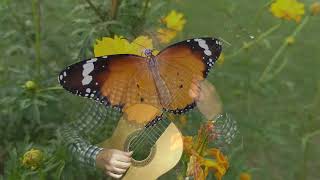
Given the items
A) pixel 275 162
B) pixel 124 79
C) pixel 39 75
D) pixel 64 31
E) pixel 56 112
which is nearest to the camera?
pixel 124 79

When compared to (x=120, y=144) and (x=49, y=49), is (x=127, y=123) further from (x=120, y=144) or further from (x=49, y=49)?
(x=49, y=49)

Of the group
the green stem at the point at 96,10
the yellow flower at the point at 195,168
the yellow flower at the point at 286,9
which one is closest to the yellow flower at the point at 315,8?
the yellow flower at the point at 286,9

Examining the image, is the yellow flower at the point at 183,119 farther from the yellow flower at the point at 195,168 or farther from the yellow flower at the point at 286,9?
the yellow flower at the point at 195,168

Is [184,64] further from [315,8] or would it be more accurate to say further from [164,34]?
[315,8]

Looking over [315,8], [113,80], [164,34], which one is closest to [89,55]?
[164,34]

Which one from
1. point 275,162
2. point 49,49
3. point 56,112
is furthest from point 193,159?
point 275,162

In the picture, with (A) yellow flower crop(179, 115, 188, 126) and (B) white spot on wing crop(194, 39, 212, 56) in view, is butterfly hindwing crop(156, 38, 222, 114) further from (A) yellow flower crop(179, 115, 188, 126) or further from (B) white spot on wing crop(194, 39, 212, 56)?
(A) yellow flower crop(179, 115, 188, 126)

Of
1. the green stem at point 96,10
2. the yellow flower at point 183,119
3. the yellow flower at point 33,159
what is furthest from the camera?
the yellow flower at point 183,119

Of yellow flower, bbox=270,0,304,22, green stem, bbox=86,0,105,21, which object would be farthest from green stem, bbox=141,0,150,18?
yellow flower, bbox=270,0,304,22
